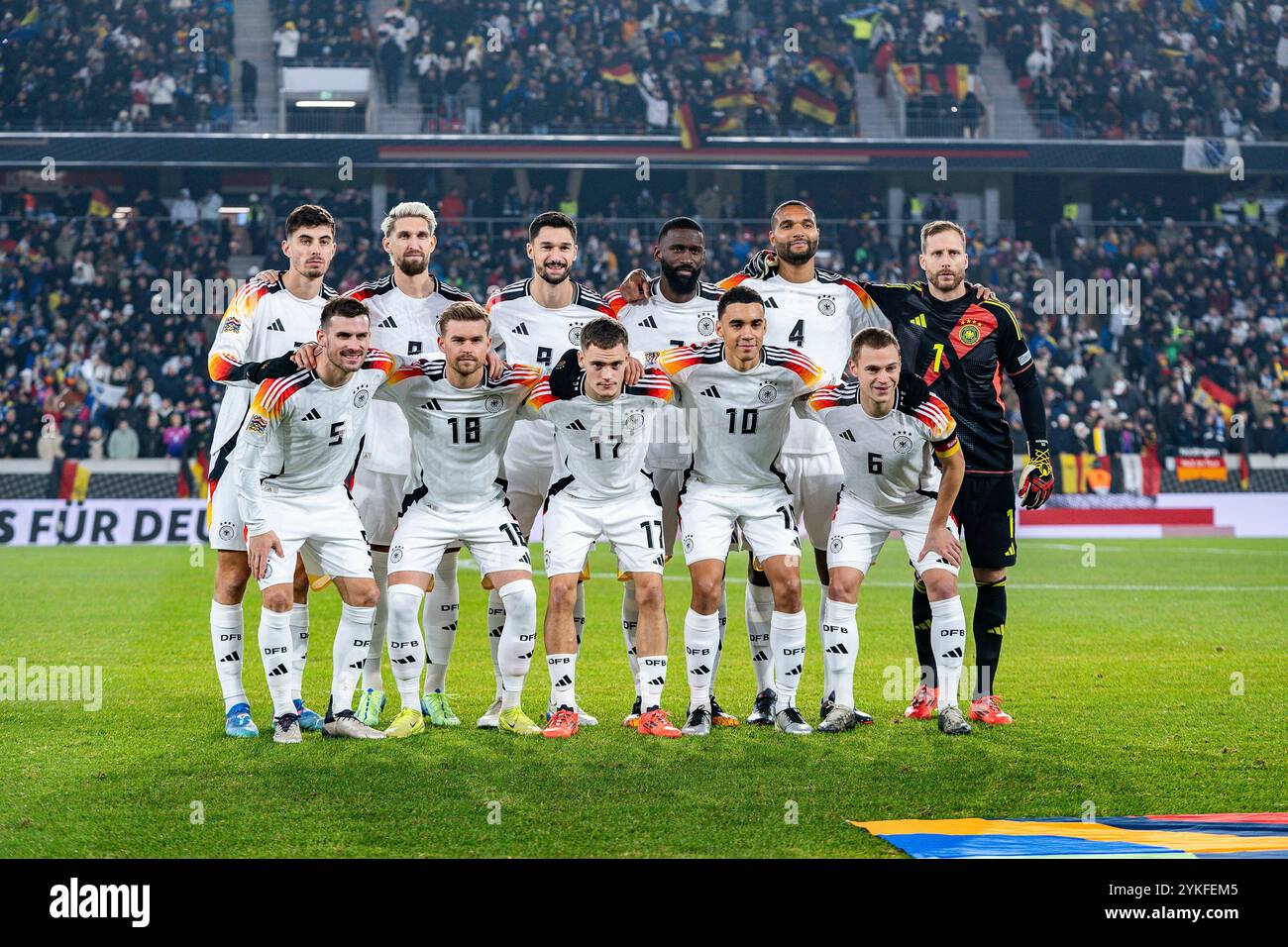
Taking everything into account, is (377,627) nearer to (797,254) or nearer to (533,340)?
(533,340)

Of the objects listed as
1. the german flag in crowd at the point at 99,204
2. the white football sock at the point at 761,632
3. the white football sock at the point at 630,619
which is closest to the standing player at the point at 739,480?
the white football sock at the point at 761,632

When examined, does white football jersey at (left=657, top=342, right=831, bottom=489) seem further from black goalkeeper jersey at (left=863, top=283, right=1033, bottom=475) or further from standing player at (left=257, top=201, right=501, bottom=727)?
standing player at (left=257, top=201, right=501, bottom=727)

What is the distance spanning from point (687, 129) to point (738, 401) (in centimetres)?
2292

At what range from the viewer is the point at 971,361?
7039mm

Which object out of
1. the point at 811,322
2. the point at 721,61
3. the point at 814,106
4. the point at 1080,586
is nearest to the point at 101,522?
the point at 1080,586

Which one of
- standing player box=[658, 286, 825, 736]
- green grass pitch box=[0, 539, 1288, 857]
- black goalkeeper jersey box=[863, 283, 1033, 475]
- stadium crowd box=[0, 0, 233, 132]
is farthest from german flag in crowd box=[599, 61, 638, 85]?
standing player box=[658, 286, 825, 736]

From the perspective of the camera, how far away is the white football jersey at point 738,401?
6723 millimetres

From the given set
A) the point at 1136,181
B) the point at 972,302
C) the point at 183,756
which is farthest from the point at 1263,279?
the point at 183,756

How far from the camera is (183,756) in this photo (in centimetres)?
612

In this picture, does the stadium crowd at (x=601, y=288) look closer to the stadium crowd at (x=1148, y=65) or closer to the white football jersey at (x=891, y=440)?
the stadium crowd at (x=1148, y=65)

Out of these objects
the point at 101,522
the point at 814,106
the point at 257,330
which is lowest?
the point at 101,522

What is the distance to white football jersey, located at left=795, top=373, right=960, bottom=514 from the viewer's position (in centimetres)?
655

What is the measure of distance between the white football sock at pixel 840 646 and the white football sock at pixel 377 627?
7.35 feet

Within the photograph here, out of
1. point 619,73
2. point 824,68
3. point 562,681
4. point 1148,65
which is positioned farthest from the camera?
point 1148,65
